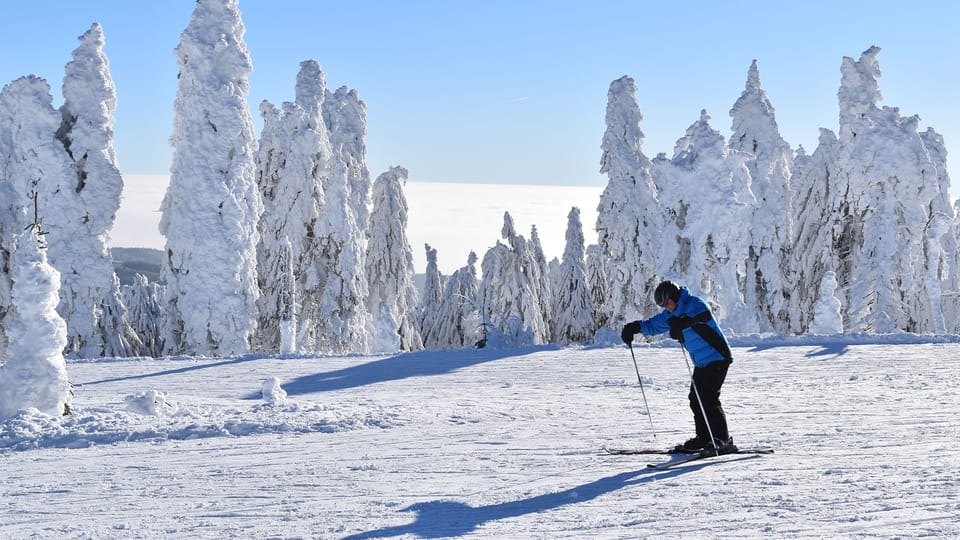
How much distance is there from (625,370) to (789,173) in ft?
90.7

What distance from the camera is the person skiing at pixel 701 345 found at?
8.60 m

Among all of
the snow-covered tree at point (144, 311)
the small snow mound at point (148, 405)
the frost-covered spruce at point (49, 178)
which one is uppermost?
the frost-covered spruce at point (49, 178)

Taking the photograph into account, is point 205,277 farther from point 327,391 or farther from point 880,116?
point 880,116

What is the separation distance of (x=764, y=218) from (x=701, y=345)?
3111 centimetres

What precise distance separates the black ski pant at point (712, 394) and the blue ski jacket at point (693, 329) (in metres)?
0.07

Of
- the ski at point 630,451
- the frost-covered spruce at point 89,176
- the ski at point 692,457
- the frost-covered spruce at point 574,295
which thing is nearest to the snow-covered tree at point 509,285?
the frost-covered spruce at point 574,295

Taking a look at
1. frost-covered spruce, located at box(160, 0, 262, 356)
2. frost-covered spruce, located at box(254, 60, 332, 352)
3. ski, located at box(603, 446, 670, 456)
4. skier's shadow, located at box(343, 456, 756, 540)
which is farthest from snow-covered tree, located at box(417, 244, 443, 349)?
skier's shadow, located at box(343, 456, 756, 540)

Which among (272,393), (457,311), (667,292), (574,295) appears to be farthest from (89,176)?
(574,295)

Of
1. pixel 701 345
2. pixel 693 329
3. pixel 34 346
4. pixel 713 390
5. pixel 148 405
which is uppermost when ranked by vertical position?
pixel 34 346

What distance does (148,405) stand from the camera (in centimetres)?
1195

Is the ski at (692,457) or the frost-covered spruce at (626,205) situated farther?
the frost-covered spruce at (626,205)

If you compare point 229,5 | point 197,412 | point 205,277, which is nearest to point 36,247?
point 197,412

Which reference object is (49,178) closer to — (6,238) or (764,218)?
(6,238)

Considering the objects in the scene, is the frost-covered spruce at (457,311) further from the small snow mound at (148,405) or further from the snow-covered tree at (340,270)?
the small snow mound at (148,405)
